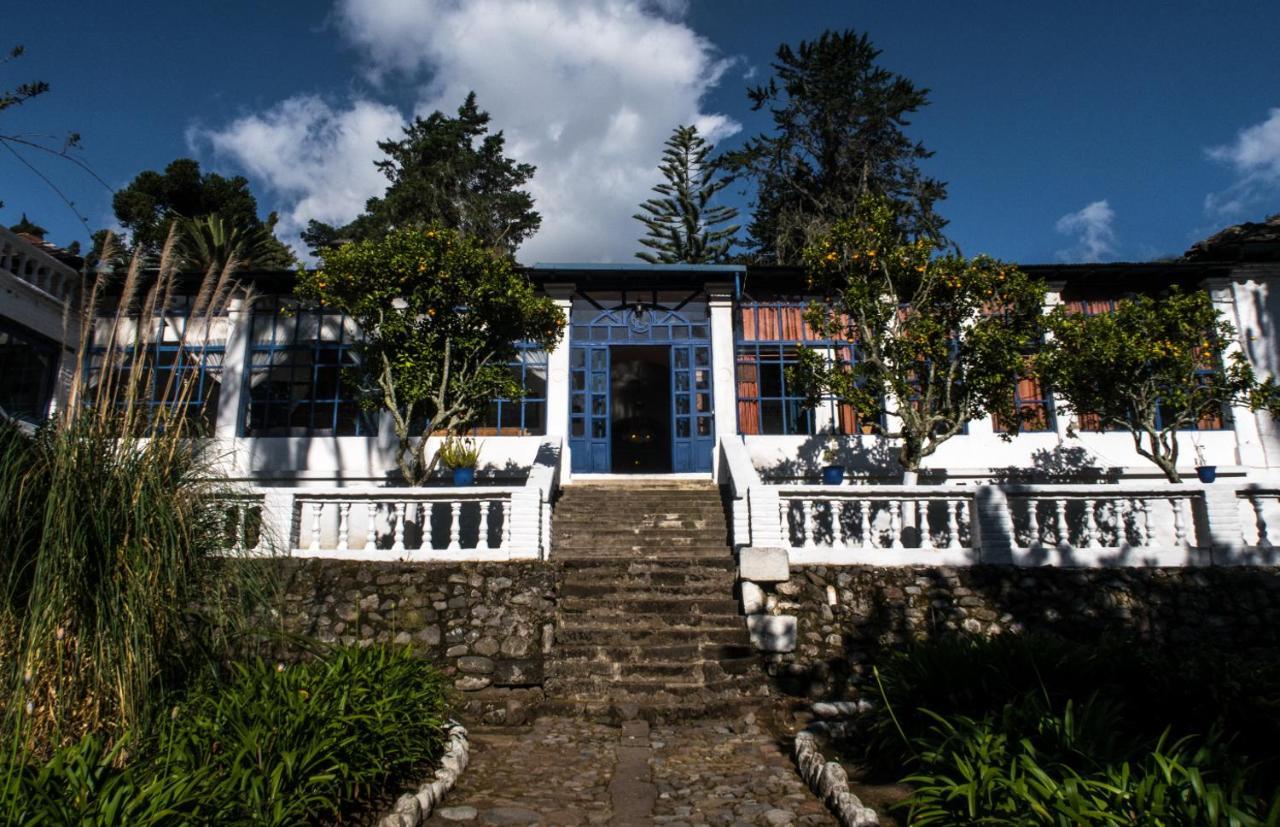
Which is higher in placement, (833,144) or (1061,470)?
(833,144)

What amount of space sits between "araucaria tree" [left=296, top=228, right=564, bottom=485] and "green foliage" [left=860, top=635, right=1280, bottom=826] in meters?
6.36

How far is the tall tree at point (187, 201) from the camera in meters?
20.6

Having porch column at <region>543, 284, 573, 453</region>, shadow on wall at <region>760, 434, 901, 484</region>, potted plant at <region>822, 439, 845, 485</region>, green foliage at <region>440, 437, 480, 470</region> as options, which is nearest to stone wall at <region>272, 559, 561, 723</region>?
green foliage at <region>440, 437, 480, 470</region>

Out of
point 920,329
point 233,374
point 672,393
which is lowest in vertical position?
point 672,393

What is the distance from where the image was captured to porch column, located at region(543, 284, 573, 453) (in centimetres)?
1257

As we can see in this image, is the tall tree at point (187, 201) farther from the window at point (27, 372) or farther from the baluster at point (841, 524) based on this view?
the baluster at point (841, 524)

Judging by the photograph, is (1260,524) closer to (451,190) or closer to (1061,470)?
(1061,470)

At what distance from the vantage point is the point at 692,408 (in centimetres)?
1284

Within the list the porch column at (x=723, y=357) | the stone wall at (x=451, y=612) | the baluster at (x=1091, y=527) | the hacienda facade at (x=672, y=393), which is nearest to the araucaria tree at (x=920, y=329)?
the hacienda facade at (x=672, y=393)

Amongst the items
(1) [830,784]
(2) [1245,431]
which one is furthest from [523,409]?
(2) [1245,431]

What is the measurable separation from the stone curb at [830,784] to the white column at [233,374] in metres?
11.0

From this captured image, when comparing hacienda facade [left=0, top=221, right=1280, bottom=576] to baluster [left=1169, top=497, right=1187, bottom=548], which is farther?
hacienda facade [left=0, top=221, right=1280, bottom=576]

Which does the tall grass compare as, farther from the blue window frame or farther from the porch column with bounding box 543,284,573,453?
the blue window frame

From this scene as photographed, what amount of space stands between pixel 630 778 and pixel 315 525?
4.94 m
